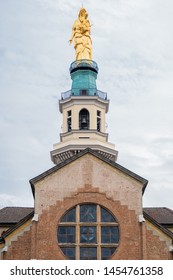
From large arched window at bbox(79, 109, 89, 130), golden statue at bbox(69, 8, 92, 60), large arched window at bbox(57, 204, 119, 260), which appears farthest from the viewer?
golden statue at bbox(69, 8, 92, 60)

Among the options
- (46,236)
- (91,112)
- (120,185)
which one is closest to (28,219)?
(46,236)

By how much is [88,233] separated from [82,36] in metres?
36.3

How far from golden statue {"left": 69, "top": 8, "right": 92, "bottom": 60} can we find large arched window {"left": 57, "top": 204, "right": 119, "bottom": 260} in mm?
32093

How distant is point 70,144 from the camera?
66.9 metres

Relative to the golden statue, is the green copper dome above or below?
below

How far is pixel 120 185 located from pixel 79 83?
27.4 m

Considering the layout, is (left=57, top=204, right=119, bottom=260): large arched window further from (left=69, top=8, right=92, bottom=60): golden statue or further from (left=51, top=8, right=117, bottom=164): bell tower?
(left=69, top=8, right=92, bottom=60): golden statue

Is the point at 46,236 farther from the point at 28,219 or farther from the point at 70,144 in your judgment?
the point at 70,144

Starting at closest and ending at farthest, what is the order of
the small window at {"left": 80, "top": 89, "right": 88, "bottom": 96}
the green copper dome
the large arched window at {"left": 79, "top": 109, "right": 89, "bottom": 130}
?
1. the large arched window at {"left": 79, "top": 109, "right": 89, "bottom": 130}
2. the small window at {"left": 80, "top": 89, "right": 88, "bottom": 96}
3. the green copper dome

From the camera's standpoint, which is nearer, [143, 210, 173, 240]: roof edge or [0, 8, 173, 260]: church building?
[0, 8, 173, 260]: church building

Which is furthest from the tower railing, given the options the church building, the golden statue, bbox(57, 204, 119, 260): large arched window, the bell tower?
bbox(57, 204, 119, 260): large arched window

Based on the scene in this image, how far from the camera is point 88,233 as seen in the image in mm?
45531

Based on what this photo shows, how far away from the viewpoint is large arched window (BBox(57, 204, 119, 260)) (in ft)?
148
